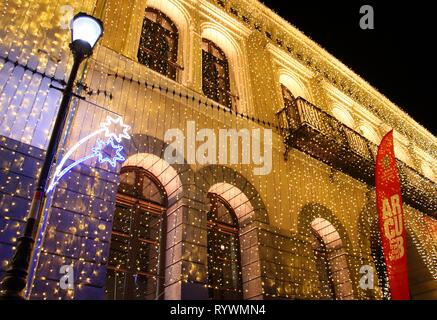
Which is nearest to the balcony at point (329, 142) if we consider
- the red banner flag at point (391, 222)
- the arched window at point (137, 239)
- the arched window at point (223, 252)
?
the red banner flag at point (391, 222)

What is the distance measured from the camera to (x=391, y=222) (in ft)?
29.3

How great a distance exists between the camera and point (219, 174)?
25.3 ft

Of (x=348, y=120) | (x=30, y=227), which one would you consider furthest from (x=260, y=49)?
(x=30, y=227)

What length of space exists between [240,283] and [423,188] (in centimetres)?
981

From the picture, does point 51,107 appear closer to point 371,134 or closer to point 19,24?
point 19,24

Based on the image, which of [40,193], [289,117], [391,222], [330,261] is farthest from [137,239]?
[391,222]

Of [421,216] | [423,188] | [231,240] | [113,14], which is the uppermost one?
[113,14]

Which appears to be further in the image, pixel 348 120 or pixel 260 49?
pixel 348 120

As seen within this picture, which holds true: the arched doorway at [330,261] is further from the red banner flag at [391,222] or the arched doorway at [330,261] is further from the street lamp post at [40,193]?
the street lamp post at [40,193]

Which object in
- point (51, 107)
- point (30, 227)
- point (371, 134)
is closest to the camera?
point (30, 227)

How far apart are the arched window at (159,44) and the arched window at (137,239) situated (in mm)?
3115

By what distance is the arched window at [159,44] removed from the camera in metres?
8.83

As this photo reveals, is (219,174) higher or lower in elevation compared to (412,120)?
lower
